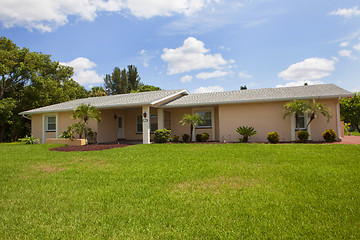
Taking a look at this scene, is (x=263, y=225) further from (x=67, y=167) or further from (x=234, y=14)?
(x=234, y=14)

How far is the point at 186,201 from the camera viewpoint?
4379 mm

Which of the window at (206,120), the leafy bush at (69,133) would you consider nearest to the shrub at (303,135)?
the window at (206,120)

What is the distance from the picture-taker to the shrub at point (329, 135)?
1289cm

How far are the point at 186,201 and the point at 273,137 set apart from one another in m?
10.4

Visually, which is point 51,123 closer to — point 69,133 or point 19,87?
point 69,133

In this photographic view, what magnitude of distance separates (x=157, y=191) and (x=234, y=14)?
10180 millimetres

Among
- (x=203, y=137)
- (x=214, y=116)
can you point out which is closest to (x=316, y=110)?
(x=214, y=116)

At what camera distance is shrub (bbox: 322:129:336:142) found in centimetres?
1289

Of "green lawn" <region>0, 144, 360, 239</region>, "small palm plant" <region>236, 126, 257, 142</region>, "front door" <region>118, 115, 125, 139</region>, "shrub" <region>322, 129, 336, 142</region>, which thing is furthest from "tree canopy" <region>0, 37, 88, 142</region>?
"shrub" <region>322, 129, 336, 142</region>

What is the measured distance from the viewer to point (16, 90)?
25391mm

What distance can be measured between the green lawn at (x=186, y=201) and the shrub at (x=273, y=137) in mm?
5508

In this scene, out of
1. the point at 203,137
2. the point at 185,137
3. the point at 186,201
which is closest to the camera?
the point at 186,201

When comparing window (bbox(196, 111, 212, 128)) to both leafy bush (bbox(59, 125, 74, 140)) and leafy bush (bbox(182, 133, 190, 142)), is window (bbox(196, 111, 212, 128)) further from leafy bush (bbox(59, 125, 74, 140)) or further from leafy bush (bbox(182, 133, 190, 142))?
leafy bush (bbox(59, 125, 74, 140))

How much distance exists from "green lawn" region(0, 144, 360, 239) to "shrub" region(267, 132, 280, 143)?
5.51 meters
